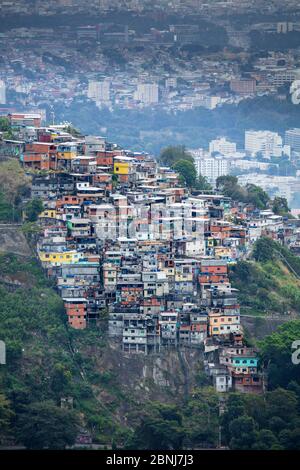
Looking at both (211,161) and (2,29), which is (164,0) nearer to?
(2,29)

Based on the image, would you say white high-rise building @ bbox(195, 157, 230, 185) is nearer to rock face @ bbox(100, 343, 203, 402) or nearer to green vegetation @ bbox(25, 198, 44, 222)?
green vegetation @ bbox(25, 198, 44, 222)

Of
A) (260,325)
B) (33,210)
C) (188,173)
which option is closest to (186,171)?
(188,173)

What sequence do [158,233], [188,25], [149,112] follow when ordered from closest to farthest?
[158,233] < [149,112] < [188,25]

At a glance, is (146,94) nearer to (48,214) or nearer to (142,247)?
(48,214)

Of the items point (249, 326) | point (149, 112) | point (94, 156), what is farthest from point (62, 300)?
point (149, 112)

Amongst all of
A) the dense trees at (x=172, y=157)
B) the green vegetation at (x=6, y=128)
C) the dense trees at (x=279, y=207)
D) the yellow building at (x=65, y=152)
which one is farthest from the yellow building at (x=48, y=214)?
the dense trees at (x=172, y=157)

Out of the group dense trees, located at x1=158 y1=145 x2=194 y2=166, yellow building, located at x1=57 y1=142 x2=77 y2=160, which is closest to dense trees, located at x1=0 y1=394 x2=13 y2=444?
yellow building, located at x1=57 y1=142 x2=77 y2=160

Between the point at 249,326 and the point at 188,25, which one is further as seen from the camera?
the point at 188,25

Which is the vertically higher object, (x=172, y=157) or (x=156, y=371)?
(x=172, y=157)
